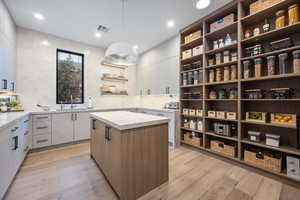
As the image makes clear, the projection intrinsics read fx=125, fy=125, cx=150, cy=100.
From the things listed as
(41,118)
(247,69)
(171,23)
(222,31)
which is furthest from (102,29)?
(247,69)

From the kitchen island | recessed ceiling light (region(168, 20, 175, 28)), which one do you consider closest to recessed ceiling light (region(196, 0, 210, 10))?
recessed ceiling light (region(168, 20, 175, 28))

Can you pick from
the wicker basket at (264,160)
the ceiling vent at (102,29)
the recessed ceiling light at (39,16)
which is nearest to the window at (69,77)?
the recessed ceiling light at (39,16)

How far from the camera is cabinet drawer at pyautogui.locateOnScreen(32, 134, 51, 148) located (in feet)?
8.91

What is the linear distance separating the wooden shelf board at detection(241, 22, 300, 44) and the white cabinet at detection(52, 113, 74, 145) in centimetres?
400

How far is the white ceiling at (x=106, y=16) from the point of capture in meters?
2.27

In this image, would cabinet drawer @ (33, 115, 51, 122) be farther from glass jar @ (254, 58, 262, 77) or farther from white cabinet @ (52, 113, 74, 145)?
glass jar @ (254, 58, 262, 77)

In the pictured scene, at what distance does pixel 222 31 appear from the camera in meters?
2.52

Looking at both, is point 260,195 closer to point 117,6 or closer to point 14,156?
point 14,156

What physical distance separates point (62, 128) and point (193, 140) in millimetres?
3123

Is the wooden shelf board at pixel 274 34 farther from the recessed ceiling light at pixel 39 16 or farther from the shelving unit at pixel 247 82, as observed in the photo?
the recessed ceiling light at pixel 39 16

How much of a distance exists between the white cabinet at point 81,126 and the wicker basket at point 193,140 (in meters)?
2.59

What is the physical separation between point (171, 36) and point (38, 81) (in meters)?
3.70

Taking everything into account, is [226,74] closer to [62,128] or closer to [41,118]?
[62,128]

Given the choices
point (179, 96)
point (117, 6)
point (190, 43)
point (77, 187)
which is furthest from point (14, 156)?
point (190, 43)
